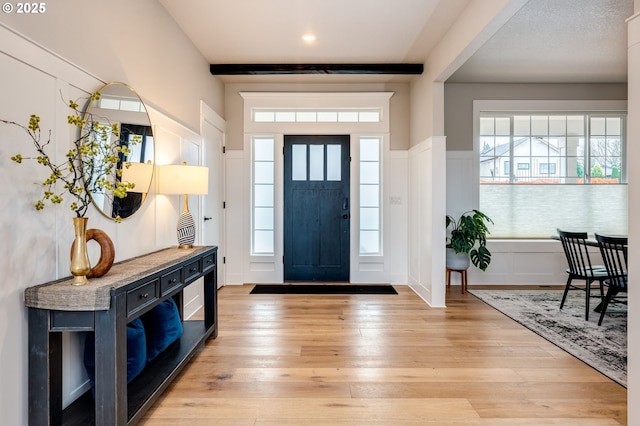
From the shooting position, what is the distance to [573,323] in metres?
3.43

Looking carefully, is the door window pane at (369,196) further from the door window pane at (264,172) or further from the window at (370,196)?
the door window pane at (264,172)

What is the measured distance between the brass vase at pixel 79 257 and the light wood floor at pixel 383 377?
34.3 inches

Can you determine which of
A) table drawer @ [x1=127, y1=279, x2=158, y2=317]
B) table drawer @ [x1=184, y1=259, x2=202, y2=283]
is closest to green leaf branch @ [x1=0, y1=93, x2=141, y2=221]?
table drawer @ [x1=127, y1=279, x2=158, y2=317]

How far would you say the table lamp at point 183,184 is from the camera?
2.81 metres

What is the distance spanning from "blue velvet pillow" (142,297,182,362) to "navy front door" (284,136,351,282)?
2.63m

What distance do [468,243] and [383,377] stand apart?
8.66 ft

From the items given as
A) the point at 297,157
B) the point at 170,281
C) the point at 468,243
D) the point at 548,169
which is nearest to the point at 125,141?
the point at 170,281

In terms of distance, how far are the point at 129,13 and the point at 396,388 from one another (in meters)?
3.08

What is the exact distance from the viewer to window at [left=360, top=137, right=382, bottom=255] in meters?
5.09

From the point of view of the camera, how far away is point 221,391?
87.5 inches

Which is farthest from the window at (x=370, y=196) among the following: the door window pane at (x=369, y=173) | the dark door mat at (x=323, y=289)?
the dark door mat at (x=323, y=289)

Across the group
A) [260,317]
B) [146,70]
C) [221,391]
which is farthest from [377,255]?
[146,70]

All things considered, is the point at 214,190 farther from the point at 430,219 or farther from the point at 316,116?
the point at 430,219

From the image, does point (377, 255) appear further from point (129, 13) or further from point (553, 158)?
point (129, 13)
